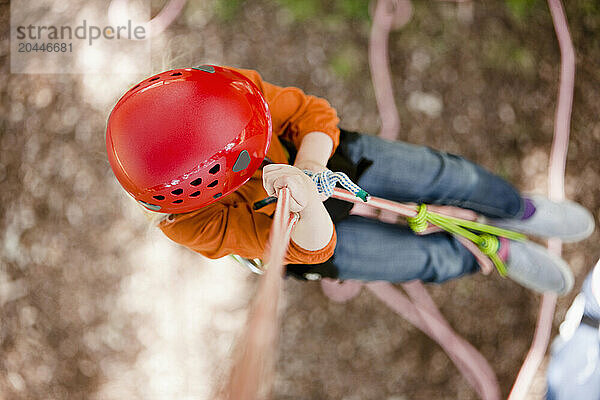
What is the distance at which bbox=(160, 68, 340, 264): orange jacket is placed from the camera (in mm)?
906

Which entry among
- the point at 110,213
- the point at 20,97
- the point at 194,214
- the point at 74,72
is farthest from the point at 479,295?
the point at 20,97

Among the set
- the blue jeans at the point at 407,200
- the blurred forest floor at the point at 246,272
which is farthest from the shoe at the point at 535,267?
the blurred forest floor at the point at 246,272

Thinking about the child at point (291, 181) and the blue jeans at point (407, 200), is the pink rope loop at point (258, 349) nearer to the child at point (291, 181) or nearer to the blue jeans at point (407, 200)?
the child at point (291, 181)

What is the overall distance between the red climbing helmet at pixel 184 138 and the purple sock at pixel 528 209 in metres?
0.99

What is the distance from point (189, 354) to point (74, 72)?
1.18 m

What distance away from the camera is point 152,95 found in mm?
768

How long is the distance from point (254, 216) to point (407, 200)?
50 centimetres

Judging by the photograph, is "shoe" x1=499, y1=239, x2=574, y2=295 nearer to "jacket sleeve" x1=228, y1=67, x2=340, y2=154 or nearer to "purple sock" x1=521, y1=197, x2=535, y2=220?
"purple sock" x1=521, y1=197, x2=535, y2=220

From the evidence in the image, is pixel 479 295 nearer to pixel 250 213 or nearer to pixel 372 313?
pixel 372 313

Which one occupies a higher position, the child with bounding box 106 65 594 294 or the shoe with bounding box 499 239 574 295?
the child with bounding box 106 65 594 294

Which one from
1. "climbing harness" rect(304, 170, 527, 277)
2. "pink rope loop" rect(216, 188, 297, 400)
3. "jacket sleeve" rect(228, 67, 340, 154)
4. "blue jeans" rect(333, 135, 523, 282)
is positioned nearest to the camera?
"pink rope loop" rect(216, 188, 297, 400)

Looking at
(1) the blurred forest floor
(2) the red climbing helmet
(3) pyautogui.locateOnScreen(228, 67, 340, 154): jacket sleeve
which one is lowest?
(1) the blurred forest floor

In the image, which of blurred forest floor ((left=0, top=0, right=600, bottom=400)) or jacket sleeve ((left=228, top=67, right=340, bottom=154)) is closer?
jacket sleeve ((left=228, top=67, right=340, bottom=154))

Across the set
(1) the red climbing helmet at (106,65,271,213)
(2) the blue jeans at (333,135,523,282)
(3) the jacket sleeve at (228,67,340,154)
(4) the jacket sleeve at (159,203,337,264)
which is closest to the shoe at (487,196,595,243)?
(2) the blue jeans at (333,135,523,282)
